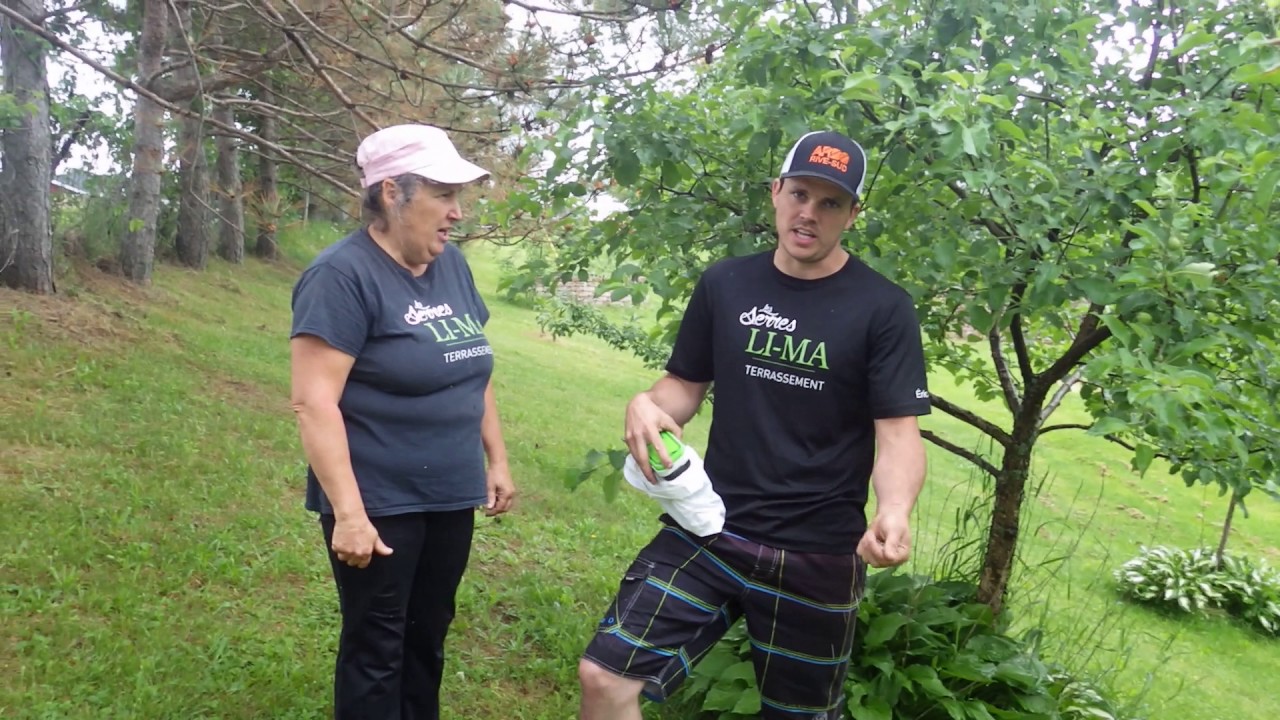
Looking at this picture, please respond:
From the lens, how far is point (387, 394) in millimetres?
2336

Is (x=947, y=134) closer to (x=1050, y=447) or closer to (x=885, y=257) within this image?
(x=885, y=257)

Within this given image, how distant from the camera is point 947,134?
2.21 m

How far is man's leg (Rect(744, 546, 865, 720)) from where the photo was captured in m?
2.26

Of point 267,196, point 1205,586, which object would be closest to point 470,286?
point 267,196

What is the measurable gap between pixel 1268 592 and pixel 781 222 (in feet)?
25.4

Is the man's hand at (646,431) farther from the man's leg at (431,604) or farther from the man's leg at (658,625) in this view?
the man's leg at (431,604)

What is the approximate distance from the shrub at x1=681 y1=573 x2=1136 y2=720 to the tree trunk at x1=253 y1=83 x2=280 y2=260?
159 inches

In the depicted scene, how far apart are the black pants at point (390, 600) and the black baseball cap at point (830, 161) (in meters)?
1.31

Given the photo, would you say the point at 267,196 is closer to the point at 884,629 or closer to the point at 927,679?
the point at 884,629

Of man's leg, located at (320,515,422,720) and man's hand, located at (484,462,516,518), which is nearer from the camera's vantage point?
man's leg, located at (320,515,422,720)

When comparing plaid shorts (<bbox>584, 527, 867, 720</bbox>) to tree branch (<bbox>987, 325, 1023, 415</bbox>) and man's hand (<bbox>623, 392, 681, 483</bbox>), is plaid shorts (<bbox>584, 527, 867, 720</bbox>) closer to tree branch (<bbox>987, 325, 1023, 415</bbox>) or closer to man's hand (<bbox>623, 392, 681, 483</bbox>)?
man's hand (<bbox>623, 392, 681, 483</bbox>)

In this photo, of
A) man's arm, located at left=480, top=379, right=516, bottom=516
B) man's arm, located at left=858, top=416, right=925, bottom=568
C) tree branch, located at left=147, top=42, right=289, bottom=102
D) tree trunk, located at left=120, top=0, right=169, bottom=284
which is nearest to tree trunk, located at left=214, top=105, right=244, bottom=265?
tree trunk, located at left=120, top=0, right=169, bottom=284

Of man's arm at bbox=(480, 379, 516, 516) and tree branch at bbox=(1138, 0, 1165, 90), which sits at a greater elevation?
tree branch at bbox=(1138, 0, 1165, 90)

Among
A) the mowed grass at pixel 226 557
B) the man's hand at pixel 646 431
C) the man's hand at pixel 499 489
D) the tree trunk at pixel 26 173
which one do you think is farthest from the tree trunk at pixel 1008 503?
the tree trunk at pixel 26 173
